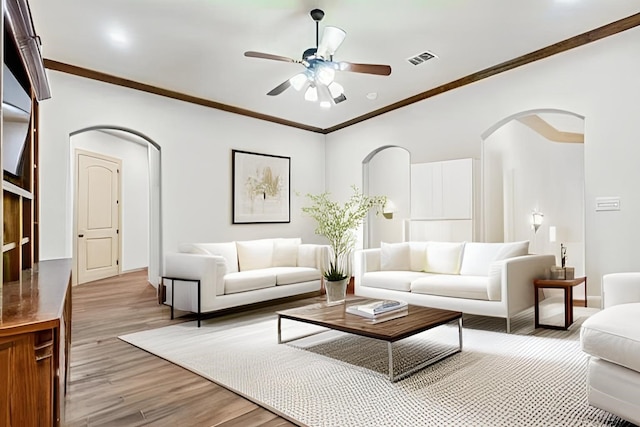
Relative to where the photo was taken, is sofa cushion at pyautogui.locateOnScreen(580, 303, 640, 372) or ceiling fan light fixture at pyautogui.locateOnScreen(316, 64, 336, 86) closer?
sofa cushion at pyautogui.locateOnScreen(580, 303, 640, 372)

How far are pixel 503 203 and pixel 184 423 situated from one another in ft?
19.4

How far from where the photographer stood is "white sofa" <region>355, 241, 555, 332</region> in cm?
384

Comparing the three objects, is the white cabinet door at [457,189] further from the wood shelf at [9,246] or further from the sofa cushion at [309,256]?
the wood shelf at [9,246]

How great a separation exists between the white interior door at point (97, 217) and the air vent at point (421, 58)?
587 cm

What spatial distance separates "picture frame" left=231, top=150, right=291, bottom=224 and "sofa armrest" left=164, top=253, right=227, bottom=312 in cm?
160

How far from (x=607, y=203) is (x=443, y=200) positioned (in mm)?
1825

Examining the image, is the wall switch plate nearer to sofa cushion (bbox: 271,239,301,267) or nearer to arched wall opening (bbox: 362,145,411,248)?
arched wall opening (bbox: 362,145,411,248)

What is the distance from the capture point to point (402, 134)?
624 cm

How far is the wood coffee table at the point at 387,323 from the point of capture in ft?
9.00

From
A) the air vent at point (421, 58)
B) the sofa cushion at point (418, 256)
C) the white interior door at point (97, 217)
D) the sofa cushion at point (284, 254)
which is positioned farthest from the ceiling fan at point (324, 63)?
the white interior door at point (97, 217)

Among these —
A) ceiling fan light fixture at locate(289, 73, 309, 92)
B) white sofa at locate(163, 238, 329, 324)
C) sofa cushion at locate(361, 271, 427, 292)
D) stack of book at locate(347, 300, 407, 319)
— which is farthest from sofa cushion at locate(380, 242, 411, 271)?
ceiling fan light fixture at locate(289, 73, 309, 92)

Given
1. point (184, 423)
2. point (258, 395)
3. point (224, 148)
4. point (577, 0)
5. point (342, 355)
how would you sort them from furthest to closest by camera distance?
Answer: point (224, 148)
point (577, 0)
point (342, 355)
point (258, 395)
point (184, 423)

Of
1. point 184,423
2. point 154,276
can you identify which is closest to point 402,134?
point 154,276

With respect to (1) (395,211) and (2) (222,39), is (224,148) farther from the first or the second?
(1) (395,211)
